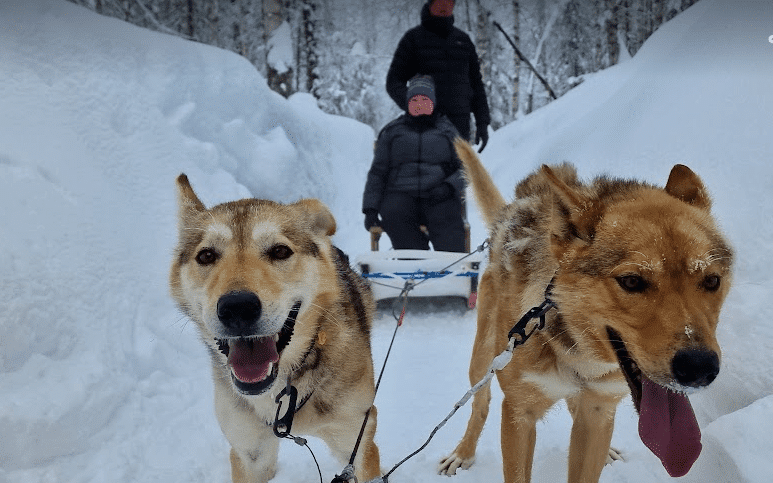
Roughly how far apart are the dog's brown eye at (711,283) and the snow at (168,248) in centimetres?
85

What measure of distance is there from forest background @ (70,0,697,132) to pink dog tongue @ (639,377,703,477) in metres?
9.79

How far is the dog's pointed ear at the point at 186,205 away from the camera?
6.67 ft

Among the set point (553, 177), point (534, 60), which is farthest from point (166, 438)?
point (534, 60)

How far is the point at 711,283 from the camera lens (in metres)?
1.29

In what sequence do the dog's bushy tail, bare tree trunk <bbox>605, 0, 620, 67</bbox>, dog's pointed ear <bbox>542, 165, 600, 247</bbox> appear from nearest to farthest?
dog's pointed ear <bbox>542, 165, 600, 247</bbox>
the dog's bushy tail
bare tree trunk <bbox>605, 0, 620, 67</bbox>

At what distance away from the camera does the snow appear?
2180 mm

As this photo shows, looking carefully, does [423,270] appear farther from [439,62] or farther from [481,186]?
[439,62]

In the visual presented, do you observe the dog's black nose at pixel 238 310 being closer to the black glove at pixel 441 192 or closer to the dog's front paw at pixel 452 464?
the dog's front paw at pixel 452 464

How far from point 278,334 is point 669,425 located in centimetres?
121

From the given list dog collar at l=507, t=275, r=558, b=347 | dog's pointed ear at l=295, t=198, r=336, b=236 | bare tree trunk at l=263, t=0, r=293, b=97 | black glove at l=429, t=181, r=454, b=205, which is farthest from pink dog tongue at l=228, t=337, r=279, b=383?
bare tree trunk at l=263, t=0, r=293, b=97

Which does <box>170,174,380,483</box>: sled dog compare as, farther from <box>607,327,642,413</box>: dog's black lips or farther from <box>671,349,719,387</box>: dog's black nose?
<box>671,349,719,387</box>: dog's black nose

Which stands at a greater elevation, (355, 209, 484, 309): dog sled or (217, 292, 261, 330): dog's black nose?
(217, 292, 261, 330): dog's black nose

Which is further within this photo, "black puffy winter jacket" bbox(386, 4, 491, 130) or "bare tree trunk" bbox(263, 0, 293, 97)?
"bare tree trunk" bbox(263, 0, 293, 97)

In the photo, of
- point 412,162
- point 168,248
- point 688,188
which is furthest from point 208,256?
point 412,162
